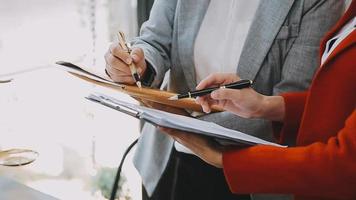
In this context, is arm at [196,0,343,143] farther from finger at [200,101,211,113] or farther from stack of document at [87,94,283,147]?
stack of document at [87,94,283,147]

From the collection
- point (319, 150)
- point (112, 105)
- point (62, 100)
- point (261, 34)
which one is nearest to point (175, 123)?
point (112, 105)

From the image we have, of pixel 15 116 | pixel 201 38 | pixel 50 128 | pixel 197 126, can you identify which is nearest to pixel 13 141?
pixel 15 116

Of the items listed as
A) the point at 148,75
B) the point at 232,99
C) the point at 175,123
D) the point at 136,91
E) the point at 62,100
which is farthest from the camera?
the point at 62,100

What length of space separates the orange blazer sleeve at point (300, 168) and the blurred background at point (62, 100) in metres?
0.54

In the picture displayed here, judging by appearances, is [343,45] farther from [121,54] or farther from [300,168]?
[121,54]

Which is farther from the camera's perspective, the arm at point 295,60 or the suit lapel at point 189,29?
the suit lapel at point 189,29

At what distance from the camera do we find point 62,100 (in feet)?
5.47

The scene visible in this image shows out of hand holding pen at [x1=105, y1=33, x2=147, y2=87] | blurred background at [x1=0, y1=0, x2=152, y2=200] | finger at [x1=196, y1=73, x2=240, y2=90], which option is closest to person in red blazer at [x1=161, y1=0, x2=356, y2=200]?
finger at [x1=196, y1=73, x2=240, y2=90]

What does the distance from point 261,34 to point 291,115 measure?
0.23 metres

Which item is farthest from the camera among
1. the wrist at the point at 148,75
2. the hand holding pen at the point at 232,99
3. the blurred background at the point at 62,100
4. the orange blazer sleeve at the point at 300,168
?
the blurred background at the point at 62,100

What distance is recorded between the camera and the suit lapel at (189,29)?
1.19m

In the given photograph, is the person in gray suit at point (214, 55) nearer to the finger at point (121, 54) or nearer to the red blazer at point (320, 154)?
the finger at point (121, 54)

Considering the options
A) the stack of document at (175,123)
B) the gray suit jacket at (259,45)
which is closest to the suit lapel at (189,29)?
the gray suit jacket at (259,45)

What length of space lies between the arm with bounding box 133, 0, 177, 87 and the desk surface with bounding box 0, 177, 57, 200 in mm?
407
